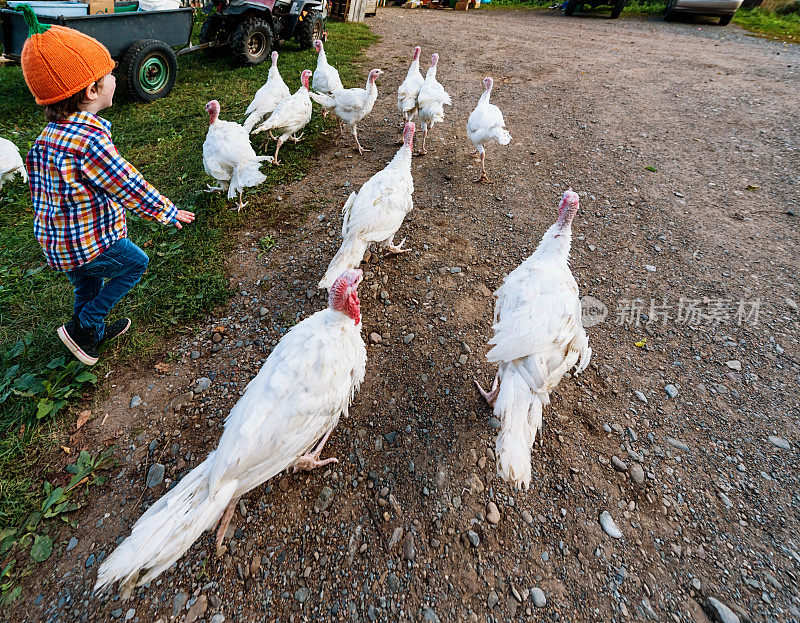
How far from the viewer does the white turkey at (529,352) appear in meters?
2.44

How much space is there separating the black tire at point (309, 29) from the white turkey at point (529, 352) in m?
9.82

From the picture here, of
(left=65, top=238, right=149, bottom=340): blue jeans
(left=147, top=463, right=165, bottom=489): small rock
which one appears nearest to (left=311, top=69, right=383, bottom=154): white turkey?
(left=65, top=238, right=149, bottom=340): blue jeans

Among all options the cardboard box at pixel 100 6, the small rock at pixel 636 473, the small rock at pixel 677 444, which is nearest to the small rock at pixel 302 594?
the small rock at pixel 636 473

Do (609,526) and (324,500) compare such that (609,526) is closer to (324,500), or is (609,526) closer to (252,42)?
(324,500)

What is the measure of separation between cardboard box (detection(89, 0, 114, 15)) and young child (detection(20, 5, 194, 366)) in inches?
227

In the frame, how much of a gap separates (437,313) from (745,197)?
5470mm

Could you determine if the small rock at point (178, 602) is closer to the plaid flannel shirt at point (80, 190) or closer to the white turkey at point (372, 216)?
the plaid flannel shirt at point (80, 190)

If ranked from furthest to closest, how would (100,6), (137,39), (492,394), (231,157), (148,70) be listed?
(148,70) < (137,39) < (100,6) < (231,157) < (492,394)

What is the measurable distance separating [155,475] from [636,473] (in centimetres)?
350

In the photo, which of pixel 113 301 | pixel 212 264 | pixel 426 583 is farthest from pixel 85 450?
pixel 426 583

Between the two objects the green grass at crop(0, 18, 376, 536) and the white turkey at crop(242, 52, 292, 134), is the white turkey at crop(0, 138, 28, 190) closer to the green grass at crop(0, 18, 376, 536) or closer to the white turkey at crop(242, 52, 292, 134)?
the green grass at crop(0, 18, 376, 536)

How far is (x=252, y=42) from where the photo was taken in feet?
28.3

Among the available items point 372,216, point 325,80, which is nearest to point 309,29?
point 325,80

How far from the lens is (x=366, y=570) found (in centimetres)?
231
